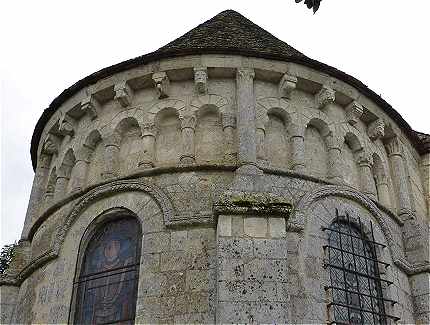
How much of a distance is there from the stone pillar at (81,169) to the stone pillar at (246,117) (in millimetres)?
2822

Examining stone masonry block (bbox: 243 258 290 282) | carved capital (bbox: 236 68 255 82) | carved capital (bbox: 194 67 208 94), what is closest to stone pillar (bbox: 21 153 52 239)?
carved capital (bbox: 194 67 208 94)

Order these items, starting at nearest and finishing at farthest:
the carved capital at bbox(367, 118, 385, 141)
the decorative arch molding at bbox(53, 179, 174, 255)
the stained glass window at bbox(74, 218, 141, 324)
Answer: the stained glass window at bbox(74, 218, 141, 324) < the decorative arch molding at bbox(53, 179, 174, 255) < the carved capital at bbox(367, 118, 385, 141)

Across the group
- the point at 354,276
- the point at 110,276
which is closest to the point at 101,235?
the point at 110,276

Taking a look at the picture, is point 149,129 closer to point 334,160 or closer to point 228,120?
point 228,120

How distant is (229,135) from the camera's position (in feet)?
30.3

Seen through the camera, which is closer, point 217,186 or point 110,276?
point 110,276

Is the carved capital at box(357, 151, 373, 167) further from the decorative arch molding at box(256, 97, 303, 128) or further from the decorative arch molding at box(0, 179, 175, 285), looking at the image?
the decorative arch molding at box(0, 179, 175, 285)

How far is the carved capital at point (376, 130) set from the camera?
1051 cm

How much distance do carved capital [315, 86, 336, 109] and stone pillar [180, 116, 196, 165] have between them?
7.38ft

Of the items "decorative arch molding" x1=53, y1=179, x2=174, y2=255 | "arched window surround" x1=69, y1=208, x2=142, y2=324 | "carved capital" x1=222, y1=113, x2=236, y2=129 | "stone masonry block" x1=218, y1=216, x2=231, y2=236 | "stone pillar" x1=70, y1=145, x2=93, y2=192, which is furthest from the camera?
"stone pillar" x1=70, y1=145, x2=93, y2=192

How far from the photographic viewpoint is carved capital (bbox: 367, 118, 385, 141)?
34.5 ft

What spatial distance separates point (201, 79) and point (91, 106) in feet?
6.93

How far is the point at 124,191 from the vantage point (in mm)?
8930

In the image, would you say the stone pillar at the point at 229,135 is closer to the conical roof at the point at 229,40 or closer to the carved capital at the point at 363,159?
the conical roof at the point at 229,40
